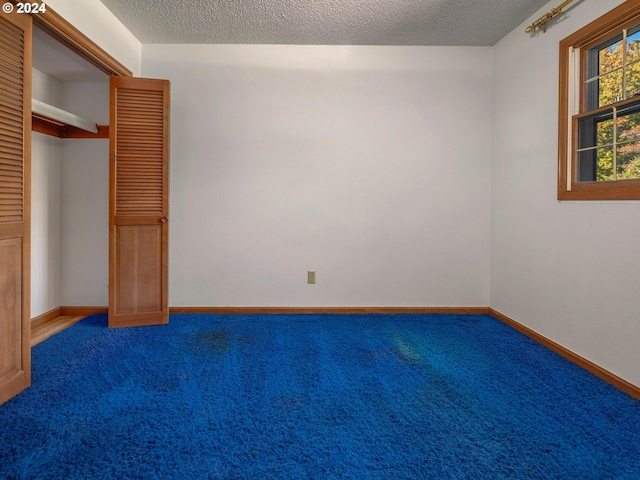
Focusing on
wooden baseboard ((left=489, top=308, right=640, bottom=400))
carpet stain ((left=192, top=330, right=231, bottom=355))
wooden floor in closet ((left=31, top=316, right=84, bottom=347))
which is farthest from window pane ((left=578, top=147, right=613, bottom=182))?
wooden floor in closet ((left=31, top=316, right=84, bottom=347))

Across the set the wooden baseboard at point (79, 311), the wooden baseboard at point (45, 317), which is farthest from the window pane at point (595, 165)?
the wooden baseboard at point (45, 317)

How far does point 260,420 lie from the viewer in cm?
173

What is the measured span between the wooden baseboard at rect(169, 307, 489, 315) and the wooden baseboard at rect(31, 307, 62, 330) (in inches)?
41.7

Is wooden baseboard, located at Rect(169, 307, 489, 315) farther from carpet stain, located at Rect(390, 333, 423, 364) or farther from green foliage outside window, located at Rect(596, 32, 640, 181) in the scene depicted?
green foliage outside window, located at Rect(596, 32, 640, 181)

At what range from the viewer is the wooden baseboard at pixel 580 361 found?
2064mm

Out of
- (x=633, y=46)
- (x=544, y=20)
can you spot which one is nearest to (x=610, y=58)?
(x=633, y=46)

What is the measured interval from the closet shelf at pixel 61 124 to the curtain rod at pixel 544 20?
12.2 feet

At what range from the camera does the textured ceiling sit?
2777mm

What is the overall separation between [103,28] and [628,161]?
3803 millimetres

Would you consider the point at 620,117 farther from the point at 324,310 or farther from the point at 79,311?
the point at 79,311

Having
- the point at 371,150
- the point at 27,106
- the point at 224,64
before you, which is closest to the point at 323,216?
the point at 371,150

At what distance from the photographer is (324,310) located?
11.8ft

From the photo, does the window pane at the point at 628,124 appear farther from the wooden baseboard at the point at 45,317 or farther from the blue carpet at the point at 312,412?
the wooden baseboard at the point at 45,317

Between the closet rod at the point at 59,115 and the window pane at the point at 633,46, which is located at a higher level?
the window pane at the point at 633,46
